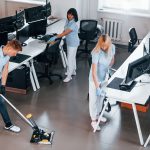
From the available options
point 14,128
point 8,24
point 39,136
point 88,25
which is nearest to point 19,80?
point 8,24

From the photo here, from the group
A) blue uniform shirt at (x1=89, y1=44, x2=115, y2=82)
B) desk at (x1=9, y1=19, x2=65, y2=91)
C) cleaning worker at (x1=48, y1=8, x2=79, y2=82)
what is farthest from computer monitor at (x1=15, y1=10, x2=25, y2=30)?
blue uniform shirt at (x1=89, y1=44, x2=115, y2=82)

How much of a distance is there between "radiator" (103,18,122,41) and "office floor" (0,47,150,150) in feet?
8.01

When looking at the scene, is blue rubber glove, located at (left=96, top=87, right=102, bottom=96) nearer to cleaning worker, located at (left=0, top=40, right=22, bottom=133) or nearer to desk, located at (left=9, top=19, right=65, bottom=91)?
cleaning worker, located at (left=0, top=40, right=22, bottom=133)

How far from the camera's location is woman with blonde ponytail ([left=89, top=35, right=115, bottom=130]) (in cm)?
479

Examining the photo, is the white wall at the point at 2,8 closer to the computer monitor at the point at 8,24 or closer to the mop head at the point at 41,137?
the computer monitor at the point at 8,24

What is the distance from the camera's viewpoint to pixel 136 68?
4637 mm

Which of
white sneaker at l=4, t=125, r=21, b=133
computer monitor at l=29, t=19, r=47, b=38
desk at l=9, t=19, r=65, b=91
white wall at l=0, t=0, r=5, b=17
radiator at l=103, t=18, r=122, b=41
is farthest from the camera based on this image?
white wall at l=0, t=0, r=5, b=17

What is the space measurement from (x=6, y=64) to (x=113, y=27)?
4.45 m

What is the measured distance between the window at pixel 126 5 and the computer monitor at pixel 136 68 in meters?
3.98

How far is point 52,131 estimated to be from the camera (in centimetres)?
515

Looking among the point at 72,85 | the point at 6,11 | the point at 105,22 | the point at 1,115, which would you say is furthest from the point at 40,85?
the point at 6,11

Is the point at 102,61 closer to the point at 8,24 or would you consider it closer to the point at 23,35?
the point at 23,35

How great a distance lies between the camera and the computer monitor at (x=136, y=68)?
4585 mm

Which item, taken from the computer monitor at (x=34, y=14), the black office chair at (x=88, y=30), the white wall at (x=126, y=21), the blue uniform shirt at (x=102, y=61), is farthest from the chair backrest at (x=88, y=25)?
the blue uniform shirt at (x=102, y=61)
